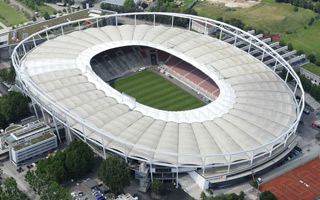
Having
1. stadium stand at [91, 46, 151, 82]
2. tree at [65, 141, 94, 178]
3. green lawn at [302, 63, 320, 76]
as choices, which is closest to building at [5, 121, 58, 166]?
tree at [65, 141, 94, 178]

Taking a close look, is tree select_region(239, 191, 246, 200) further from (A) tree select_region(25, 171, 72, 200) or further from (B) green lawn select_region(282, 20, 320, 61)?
(B) green lawn select_region(282, 20, 320, 61)

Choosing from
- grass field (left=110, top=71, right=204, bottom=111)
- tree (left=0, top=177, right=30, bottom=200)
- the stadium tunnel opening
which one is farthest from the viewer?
the stadium tunnel opening

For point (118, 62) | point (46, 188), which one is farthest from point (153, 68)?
point (46, 188)

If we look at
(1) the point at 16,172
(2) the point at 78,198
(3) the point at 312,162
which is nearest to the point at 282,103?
(3) the point at 312,162

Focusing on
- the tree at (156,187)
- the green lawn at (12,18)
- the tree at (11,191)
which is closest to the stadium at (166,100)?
the tree at (156,187)

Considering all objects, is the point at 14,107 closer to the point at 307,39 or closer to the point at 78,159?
the point at 78,159

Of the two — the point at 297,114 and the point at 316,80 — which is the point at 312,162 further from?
the point at 316,80

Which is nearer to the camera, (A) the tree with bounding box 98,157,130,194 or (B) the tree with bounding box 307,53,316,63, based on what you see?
(A) the tree with bounding box 98,157,130,194

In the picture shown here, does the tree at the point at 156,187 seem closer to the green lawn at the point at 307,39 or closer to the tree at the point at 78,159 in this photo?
the tree at the point at 78,159
